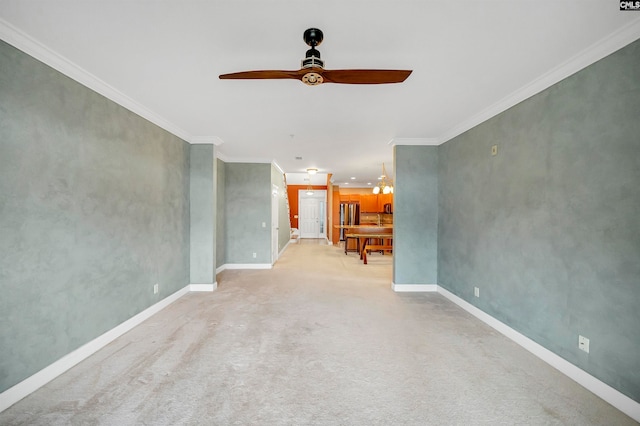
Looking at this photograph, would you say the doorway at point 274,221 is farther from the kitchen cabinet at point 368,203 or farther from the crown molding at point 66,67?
the kitchen cabinet at point 368,203

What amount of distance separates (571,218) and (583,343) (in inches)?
38.7

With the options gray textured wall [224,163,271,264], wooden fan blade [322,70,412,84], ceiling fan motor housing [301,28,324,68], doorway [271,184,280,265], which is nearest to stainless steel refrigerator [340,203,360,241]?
doorway [271,184,280,265]

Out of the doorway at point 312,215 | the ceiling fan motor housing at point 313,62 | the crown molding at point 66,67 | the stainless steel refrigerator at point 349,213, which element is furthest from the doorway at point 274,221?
the doorway at point 312,215

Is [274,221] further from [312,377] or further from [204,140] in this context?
[312,377]

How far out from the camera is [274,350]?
2486mm

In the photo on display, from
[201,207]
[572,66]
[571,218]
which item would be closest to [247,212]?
[201,207]

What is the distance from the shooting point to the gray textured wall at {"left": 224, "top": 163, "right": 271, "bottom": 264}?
596 centimetres

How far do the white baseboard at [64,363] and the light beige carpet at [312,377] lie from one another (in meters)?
0.07

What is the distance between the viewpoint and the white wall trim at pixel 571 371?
67.7 inches

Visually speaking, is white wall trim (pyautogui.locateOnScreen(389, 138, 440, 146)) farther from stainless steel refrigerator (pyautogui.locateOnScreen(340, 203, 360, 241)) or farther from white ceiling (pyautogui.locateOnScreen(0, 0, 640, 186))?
stainless steel refrigerator (pyautogui.locateOnScreen(340, 203, 360, 241))

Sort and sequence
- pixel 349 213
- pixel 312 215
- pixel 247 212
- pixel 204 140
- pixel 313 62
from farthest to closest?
pixel 312 215 < pixel 349 213 < pixel 247 212 < pixel 204 140 < pixel 313 62

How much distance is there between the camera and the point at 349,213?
9930mm

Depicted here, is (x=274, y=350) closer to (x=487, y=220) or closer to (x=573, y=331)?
(x=573, y=331)

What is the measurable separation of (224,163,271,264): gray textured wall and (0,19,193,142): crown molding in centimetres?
270
